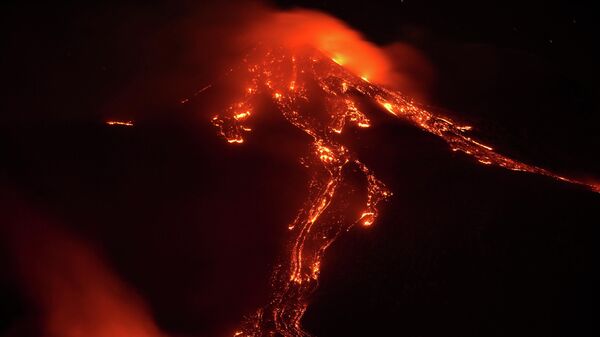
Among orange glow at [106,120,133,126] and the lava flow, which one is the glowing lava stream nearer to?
the lava flow

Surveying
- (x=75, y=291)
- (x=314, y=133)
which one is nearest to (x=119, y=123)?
(x=314, y=133)

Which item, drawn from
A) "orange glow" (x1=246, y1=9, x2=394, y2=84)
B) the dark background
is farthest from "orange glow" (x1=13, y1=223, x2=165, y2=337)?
"orange glow" (x1=246, y1=9, x2=394, y2=84)

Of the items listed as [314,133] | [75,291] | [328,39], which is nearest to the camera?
[75,291]

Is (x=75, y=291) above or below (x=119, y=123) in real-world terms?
below

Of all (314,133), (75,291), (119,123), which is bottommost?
(75,291)

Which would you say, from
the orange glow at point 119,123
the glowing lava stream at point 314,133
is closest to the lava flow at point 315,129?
the glowing lava stream at point 314,133

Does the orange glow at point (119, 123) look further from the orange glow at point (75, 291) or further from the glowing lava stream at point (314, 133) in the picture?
the orange glow at point (75, 291)

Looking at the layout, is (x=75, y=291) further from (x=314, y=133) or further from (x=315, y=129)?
(x=315, y=129)

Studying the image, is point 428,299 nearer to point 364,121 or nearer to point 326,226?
point 326,226
